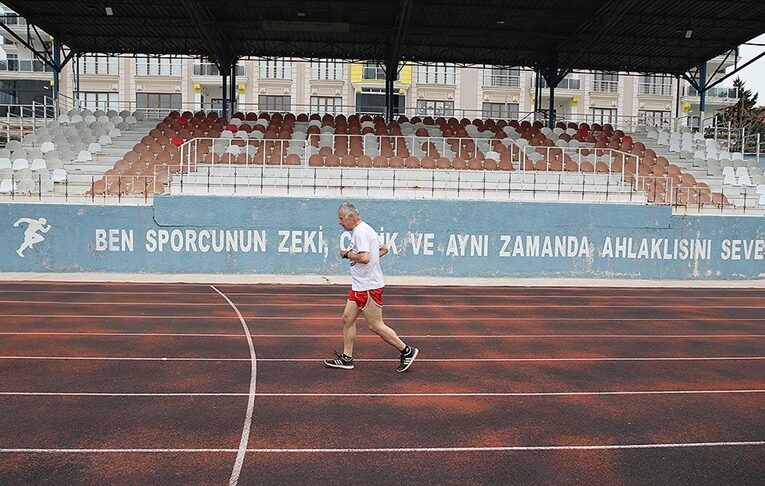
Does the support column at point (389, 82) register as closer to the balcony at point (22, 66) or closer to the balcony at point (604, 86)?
the balcony at point (604, 86)

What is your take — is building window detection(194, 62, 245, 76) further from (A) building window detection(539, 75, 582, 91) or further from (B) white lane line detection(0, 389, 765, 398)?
(B) white lane line detection(0, 389, 765, 398)

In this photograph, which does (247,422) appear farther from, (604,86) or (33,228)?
(604,86)

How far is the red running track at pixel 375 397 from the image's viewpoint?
540cm

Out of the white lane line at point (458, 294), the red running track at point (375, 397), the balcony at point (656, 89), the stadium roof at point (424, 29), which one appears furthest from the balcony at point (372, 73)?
the red running track at point (375, 397)

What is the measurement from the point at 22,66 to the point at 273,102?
1762 centimetres

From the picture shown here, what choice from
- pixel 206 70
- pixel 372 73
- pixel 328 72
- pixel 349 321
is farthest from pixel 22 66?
pixel 349 321

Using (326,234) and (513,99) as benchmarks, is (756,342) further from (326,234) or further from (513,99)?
(513,99)

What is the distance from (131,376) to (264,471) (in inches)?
128

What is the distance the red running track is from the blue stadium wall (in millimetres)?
3859

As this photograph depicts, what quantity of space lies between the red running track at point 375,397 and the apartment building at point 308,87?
3957 cm

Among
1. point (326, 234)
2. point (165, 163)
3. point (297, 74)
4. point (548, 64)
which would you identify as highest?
point (297, 74)

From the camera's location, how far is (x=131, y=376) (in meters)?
7.90

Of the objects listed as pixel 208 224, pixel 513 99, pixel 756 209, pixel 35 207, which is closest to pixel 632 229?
pixel 756 209

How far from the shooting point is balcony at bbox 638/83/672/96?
55.2m
